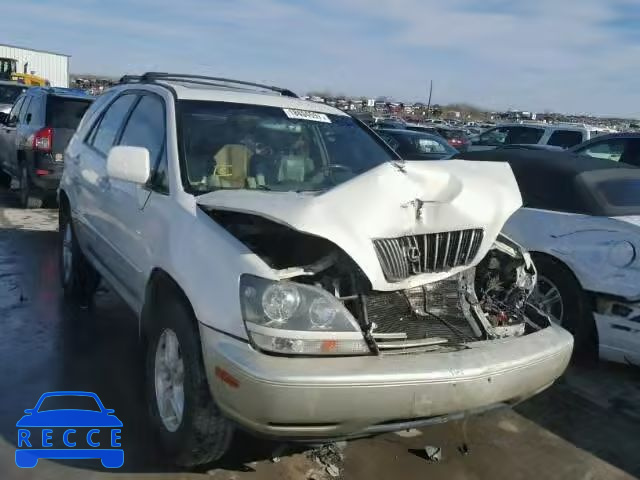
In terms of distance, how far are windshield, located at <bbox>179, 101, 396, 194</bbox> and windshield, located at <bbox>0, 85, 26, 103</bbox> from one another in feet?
48.7

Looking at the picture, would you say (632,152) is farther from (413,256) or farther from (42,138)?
(42,138)

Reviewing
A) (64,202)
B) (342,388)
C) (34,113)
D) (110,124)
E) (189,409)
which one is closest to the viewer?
(342,388)

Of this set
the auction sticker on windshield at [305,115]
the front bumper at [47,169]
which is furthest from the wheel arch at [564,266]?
the front bumper at [47,169]

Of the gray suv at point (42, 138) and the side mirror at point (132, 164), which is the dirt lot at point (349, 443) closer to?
the side mirror at point (132, 164)

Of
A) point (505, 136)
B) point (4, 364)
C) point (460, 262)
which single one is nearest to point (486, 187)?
point (460, 262)

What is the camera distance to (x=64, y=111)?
30.8 ft

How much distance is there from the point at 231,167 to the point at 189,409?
4.81ft

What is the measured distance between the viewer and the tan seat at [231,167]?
3619mm

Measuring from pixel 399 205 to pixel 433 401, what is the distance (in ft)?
2.76

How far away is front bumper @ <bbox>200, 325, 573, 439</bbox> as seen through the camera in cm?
248

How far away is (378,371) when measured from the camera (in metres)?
2.56

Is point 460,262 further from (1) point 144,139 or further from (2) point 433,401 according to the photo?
(1) point 144,139

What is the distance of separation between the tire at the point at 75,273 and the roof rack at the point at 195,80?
1319 mm

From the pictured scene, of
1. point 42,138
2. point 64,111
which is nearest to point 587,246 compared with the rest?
point 42,138
